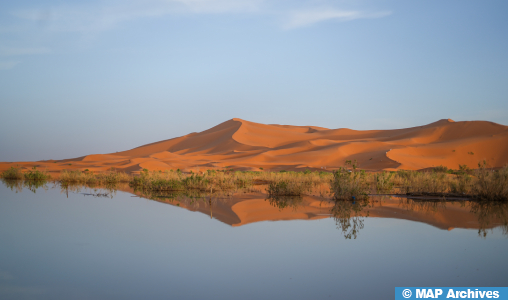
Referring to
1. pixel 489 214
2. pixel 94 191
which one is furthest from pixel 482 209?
pixel 94 191

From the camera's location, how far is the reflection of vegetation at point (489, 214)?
25.5ft

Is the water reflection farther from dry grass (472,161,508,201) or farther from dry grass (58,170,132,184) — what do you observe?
dry grass (58,170,132,184)

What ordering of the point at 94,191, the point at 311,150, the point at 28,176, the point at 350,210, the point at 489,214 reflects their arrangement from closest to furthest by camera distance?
the point at 489,214, the point at 350,210, the point at 94,191, the point at 28,176, the point at 311,150

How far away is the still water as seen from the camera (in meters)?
4.41

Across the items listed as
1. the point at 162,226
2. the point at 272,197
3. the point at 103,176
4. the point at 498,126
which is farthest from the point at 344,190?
the point at 498,126

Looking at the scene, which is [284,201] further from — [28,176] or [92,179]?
[28,176]

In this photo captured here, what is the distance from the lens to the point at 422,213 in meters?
9.75

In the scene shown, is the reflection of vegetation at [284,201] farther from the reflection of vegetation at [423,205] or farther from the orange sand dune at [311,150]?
the orange sand dune at [311,150]

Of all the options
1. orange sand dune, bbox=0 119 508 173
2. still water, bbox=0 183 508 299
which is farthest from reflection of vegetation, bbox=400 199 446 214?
orange sand dune, bbox=0 119 508 173

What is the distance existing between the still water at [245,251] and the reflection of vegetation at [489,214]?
0.13 feet

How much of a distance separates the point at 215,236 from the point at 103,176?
17.1 meters

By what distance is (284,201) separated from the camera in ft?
40.3

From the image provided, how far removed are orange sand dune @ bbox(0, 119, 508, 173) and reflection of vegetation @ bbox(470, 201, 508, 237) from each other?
57.6 ft

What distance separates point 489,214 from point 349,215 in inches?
123
